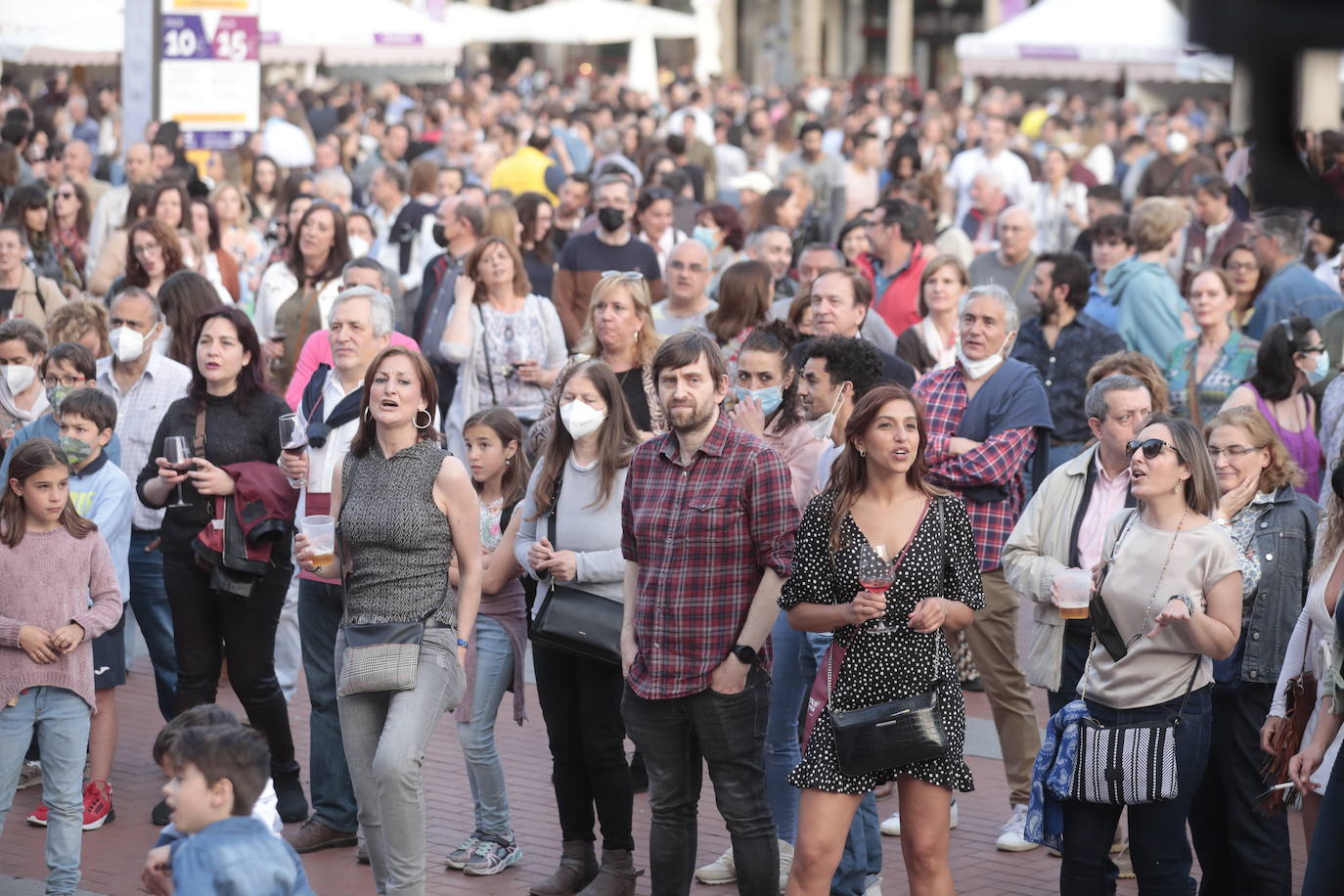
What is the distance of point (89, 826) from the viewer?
6949mm

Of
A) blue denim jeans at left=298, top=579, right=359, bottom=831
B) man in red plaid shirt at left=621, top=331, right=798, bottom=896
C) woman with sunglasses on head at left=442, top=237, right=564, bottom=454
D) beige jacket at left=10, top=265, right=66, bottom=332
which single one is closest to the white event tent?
woman with sunglasses on head at left=442, top=237, right=564, bottom=454

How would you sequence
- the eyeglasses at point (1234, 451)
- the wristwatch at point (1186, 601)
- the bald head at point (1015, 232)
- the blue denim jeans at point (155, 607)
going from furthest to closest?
1. the bald head at point (1015, 232)
2. the blue denim jeans at point (155, 607)
3. the eyeglasses at point (1234, 451)
4. the wristwatch at point (1186, 601)

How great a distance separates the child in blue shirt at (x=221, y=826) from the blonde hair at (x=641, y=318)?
3.53 metres

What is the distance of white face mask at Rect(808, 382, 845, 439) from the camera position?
660 centimetres

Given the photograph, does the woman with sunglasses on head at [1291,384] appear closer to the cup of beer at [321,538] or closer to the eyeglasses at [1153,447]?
the eyeglasses at [1153,447]

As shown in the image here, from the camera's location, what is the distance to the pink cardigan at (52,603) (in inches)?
246

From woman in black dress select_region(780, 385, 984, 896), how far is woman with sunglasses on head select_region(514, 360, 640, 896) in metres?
0.93

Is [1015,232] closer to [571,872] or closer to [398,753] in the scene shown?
[571,872]

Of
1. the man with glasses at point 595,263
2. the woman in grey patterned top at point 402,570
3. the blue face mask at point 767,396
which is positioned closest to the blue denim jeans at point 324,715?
the woman in grey patterned top at point 402,570

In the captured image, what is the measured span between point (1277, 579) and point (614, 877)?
248 centimetres

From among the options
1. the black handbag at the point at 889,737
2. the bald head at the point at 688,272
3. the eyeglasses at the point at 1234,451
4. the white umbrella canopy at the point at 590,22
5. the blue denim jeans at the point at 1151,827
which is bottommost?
the blue denim jeans at the point at 1151,827

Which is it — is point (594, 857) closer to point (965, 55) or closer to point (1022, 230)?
point (1022, 230)

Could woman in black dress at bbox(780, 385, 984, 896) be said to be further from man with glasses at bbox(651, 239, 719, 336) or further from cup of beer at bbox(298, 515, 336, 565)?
man with glasses at bbox(651, 239, 719, 336)

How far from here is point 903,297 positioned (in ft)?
34.6
